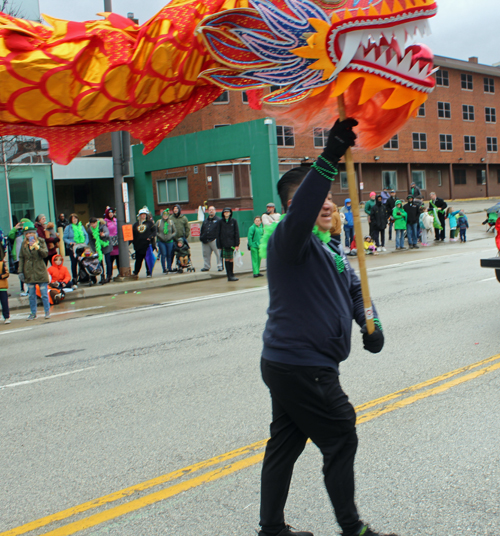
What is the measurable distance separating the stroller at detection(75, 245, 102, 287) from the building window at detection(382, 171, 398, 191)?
111ft

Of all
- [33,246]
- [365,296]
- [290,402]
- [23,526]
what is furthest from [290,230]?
[33,246]

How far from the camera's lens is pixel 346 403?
2701 millimetres

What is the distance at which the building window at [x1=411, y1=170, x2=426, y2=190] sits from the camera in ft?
157

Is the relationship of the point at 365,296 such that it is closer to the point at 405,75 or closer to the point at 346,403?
the point at 346,403

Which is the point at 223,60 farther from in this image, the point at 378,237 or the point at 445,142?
the point at 445,142

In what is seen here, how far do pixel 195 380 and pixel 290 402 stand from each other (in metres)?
3.71

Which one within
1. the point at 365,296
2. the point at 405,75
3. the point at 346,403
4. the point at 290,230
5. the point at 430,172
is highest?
the point at 430,172

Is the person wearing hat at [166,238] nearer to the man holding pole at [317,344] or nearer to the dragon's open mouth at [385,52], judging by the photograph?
the man holding pole at [317,344]

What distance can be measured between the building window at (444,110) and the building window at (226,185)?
2128cm

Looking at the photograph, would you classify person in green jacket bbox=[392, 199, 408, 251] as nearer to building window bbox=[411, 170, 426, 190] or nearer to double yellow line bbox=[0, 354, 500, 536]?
double yellow line bbox=[0, 354, 500, 536]

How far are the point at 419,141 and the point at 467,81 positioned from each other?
309 inches

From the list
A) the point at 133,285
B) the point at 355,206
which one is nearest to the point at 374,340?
the point at 355,206

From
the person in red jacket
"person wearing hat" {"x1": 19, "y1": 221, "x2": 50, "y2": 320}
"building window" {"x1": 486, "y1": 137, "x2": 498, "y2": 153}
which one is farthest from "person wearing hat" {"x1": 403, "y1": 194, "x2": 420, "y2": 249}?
"building window" {"x1": 486, "y1": 137, "x2": 498, "y2": 153}

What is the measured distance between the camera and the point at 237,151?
2462 centimetres
